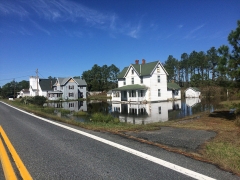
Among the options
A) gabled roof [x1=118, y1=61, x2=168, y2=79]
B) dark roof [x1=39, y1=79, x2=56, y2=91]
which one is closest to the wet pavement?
gabled roof [x1=118, y1=61, x2=168, y2=79]

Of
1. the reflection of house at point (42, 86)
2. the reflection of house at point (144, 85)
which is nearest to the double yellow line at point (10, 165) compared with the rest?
the reflection of house at point (144, 85)

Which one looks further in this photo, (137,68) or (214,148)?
(137,68)

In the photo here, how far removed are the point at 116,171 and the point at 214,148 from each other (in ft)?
9.59

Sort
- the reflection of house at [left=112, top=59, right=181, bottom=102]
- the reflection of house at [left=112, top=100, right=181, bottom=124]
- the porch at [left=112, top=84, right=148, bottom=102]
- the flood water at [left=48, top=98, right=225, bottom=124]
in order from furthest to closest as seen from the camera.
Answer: the reflection of house at [left=112, top=59, right=181, bottom=102]
the porch at [left=112, top=84, right=148, bottom=102]
the flood water at [left=48, top=98, right=225, bottom=124]
the reflection of house at [left=112, top=100, right=181, bottom=124]

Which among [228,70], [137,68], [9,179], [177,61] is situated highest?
[177,61]

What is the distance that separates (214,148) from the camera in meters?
5.48

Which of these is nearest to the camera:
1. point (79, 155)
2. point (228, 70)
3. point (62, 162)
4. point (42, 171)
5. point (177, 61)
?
point (42, 171)

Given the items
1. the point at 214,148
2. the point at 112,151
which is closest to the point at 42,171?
the point at 112,151

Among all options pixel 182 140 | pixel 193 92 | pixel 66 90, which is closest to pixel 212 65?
pixel 193 92

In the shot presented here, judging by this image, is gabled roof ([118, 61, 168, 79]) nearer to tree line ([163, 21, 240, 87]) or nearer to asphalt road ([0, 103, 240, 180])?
tree line ([163, 21, 240, 87])

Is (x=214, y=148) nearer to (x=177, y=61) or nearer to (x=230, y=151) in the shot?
(x=230, y=151)

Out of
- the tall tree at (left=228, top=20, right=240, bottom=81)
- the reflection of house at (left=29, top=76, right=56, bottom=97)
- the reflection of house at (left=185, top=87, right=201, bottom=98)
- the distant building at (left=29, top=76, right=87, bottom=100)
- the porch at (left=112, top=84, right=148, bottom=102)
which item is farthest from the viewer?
the reflection of house at (left=29, top=76, right=56, bottom=97)

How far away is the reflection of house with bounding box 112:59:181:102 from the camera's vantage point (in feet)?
133

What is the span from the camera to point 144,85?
42.1m
